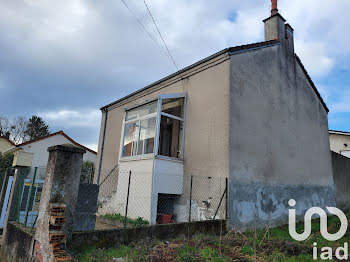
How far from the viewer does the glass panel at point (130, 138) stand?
30.4 ft

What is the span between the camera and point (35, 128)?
120ft

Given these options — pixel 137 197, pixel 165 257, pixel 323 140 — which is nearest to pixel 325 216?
pixel 323 140

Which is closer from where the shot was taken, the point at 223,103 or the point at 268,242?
the point at 268,242

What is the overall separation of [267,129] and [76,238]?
6.93 metres

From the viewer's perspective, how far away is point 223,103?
24.7 feet

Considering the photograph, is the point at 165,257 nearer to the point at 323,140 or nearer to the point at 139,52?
the point at 139,52

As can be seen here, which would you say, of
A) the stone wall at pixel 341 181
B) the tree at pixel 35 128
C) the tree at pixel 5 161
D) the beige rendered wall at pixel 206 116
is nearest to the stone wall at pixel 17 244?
the beige rendered wall at pixel 206 116

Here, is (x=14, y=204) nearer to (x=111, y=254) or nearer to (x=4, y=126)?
(x=111, y=254)

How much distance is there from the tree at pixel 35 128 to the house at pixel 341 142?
1444 inches

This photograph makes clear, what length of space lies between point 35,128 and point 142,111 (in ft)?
111

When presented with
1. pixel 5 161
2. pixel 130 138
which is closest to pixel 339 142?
pixel 130 138

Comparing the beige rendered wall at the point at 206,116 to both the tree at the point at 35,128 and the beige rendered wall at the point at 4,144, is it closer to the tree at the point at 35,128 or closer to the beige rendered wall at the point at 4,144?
the beige rendered wall at the point at 4,144

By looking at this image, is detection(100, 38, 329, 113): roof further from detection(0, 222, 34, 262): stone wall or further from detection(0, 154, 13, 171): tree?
detection(0, 154, 13, 171): tree

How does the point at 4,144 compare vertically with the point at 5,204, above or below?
above
